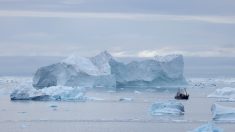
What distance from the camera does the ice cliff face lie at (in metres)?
48.8

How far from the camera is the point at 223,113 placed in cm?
2556

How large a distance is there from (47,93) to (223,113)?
551 inches

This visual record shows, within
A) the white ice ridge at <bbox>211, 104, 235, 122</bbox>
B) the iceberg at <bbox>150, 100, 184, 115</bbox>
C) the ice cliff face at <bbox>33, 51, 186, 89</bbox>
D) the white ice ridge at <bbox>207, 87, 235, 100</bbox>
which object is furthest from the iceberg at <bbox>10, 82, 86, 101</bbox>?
the white ice ridge at <bbox>211, 104, 235, 122</bbox>

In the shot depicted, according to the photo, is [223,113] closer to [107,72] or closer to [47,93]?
[47,93]

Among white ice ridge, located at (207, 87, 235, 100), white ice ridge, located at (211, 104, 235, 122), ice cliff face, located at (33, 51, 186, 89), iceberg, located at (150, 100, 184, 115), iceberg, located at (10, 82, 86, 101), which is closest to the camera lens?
white ice ridge, located at (211, 104, 235, 122)

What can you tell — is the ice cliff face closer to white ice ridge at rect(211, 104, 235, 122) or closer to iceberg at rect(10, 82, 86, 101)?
iceberg at rect(10, 82, 86, 101)

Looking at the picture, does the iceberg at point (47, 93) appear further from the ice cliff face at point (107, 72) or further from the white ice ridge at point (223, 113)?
the white ice ridge at point (223, 113)

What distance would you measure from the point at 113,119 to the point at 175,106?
3.29 m

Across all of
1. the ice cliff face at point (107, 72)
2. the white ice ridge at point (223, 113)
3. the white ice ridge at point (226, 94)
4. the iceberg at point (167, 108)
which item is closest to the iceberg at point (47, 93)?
the iceberg at point (167, 108)

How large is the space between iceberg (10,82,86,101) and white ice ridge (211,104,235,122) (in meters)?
12.7

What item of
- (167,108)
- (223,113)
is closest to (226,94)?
(167,108)

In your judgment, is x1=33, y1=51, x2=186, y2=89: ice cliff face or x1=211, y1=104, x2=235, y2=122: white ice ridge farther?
x1=33, y1=51, x2=186, y2=89: ice cliff face

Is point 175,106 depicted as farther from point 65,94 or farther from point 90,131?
point 65,94

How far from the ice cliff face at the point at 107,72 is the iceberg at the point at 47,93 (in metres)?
9.43
